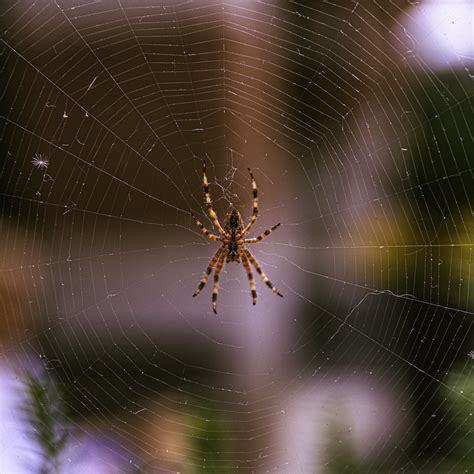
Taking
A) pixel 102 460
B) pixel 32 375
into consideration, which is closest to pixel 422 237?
pixel 102 460

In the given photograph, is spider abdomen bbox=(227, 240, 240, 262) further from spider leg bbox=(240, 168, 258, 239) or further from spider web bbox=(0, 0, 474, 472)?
spider web bbox=(0, 0, 474, 472)

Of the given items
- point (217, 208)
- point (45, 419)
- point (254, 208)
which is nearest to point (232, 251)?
point (254, 208)

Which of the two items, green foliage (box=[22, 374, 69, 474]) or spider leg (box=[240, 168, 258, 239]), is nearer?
green foliage (box=[22, 374, 69, 474])

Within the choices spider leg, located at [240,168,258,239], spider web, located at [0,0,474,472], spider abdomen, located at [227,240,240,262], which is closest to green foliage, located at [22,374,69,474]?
spider web, located at [0,0,474,472]

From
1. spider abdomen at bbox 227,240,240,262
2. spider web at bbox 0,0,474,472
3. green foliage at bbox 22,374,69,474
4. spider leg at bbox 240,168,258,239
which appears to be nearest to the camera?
green foliage at bbox 22,374,69,474

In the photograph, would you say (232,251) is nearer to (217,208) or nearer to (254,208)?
(254,208)

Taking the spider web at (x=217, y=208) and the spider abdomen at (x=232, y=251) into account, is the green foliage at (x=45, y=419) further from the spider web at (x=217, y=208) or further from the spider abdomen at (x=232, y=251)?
the spider abdomen at (x=232, y=251)

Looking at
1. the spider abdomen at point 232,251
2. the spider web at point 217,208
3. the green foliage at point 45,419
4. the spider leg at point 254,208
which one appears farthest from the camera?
the spider abdomen at point 232,251

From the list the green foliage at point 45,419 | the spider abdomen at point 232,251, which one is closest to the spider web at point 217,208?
the spider abdomen at point 232,251
